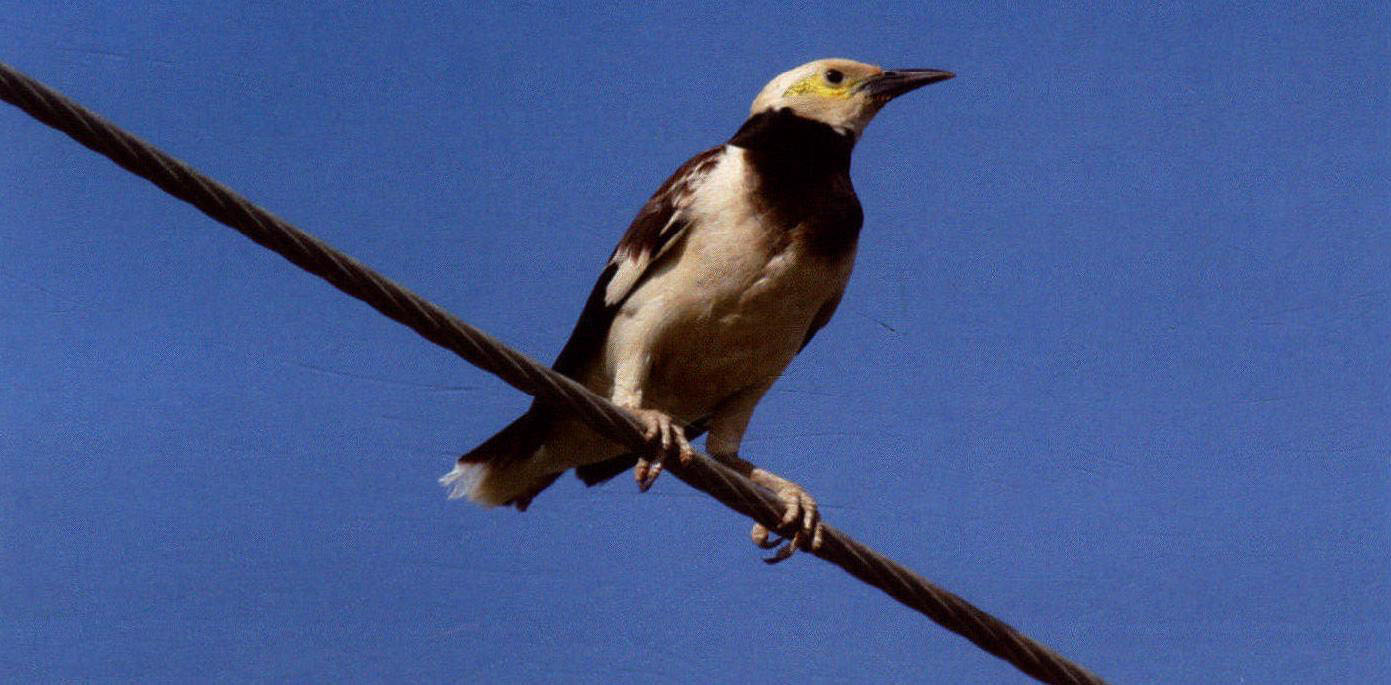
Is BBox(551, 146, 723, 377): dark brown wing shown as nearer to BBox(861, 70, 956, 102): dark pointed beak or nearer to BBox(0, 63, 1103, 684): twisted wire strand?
BBox(861, 70, 956, 102): dark pointed beak

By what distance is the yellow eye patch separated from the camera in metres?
6.22

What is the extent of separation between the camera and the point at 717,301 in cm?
544

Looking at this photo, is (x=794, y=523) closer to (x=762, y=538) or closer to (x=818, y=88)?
(x=762, y=538)

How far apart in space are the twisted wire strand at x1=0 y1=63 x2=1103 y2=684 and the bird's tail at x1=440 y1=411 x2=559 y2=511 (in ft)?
4.69

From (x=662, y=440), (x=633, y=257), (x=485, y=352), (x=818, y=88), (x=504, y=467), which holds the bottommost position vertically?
(x=485, y=352)

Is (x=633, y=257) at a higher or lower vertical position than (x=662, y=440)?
higher

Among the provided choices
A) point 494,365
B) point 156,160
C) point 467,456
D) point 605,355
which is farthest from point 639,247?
point 156,160

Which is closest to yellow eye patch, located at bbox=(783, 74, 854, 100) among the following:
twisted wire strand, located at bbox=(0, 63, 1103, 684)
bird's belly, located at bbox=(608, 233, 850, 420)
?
bird's belly, located at bbox=(608, 233, 850, 420)

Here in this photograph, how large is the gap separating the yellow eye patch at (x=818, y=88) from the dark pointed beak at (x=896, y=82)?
3.0 inches

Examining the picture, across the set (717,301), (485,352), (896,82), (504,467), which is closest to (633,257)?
(717,301)

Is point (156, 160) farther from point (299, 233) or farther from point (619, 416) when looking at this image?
point (619, 416)

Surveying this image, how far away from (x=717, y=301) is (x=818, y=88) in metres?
1.16

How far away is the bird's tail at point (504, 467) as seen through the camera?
6.05m

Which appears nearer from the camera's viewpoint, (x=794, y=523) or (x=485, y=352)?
(x=485, y=352)
